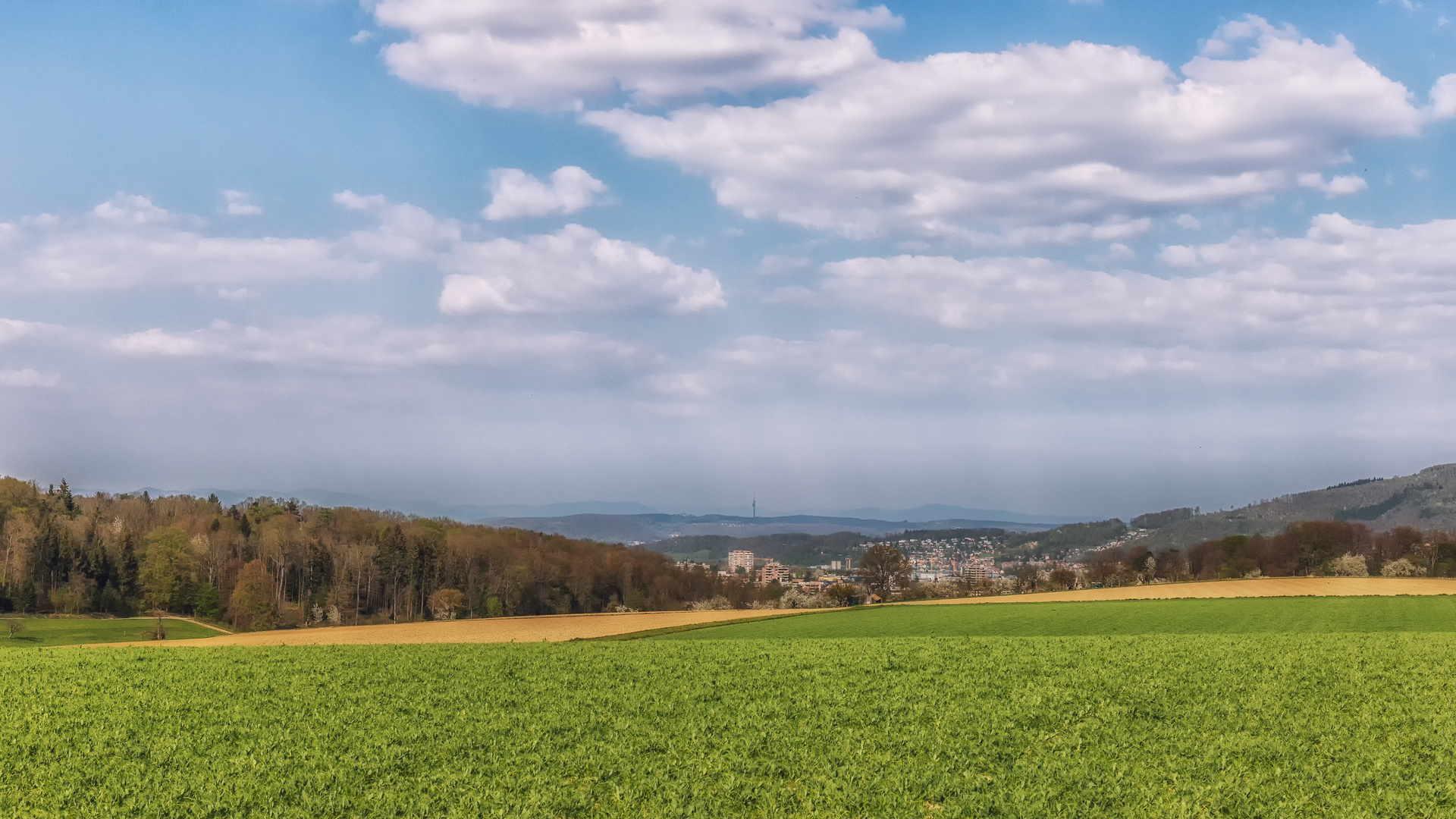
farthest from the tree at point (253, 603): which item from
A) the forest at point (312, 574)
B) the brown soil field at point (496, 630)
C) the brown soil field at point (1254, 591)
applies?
the brown soil field at point (1254, 591)

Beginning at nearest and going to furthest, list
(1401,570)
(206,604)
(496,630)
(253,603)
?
(496,630), (1401,570), (253,603), (206,604)

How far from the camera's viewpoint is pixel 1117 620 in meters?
51.2

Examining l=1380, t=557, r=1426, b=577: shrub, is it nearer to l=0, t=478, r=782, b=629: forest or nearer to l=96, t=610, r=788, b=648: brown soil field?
l=0, t=478, r=782, b=629: forest

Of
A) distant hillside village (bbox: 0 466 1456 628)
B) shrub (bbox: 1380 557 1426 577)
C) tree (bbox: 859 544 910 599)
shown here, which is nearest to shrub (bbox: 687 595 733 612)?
distant hillside village (bbox: 0 466 1456 628)

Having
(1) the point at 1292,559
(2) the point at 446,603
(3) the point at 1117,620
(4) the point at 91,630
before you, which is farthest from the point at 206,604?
(1) the point at 1292,559

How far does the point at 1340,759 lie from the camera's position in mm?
16844

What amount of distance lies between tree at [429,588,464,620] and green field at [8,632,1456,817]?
91948 millimetres

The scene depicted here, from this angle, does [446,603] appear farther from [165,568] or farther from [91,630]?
[91,630]

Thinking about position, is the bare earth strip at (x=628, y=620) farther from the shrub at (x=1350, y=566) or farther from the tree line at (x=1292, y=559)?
the tree line at (x=1292, y=559)

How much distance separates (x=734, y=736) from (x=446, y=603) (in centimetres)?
10702

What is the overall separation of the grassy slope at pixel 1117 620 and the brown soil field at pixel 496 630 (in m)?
3.96

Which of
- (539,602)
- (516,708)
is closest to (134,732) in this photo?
(516,708)

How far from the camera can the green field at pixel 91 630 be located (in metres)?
82.6

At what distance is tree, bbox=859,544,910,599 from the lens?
10188cm
